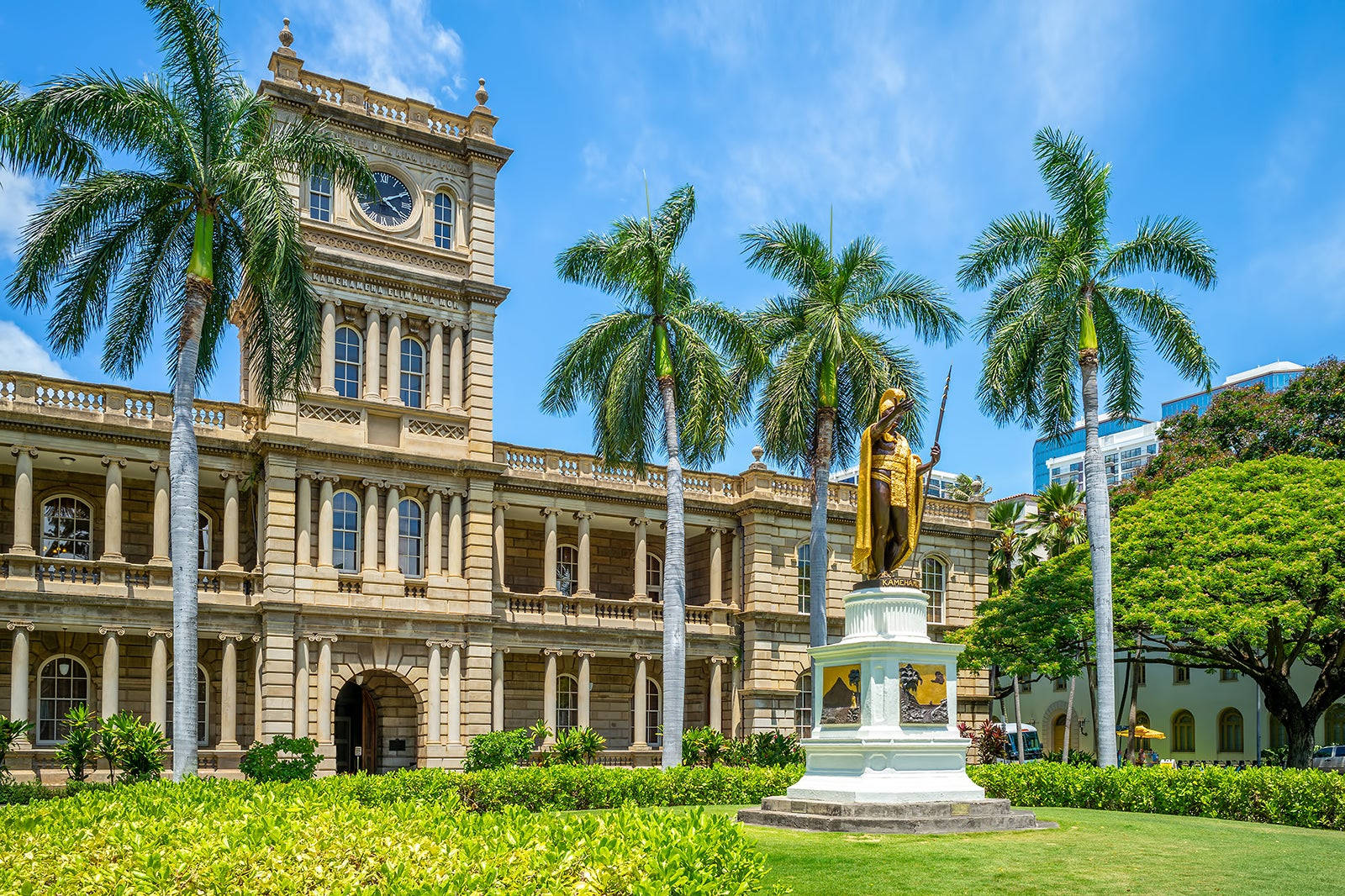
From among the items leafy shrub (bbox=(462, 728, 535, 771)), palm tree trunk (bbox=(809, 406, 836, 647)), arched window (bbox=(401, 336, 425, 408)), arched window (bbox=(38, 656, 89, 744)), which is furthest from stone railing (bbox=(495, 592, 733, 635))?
arched window (bbox=(38, 656, 89, 744))

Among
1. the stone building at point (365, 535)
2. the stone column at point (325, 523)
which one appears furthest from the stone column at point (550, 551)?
the stone column at point (325, 523)

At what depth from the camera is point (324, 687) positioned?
28906 millimetres

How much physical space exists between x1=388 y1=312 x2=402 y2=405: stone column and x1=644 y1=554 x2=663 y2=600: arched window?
36.2 ft

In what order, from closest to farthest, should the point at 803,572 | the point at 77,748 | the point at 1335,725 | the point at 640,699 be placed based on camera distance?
1. the point at 77,748
2. the point at 640,699
3. the point at 803,572
4. the point at 1335,725

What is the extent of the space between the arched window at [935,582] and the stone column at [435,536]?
17770 millimetres

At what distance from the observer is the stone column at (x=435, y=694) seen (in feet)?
99.7

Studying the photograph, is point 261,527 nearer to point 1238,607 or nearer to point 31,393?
point 31,393

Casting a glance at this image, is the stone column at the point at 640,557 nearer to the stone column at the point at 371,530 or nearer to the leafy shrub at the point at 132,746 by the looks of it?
the stone column at the point at 371,530

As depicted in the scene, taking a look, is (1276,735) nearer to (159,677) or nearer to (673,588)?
(673,588)

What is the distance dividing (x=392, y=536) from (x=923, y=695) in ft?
56.5

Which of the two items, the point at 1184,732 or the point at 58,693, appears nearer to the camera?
the point at 58,693

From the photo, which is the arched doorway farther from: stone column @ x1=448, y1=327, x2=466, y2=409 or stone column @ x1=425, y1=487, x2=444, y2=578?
stone column @ x1=448, y1=327, x2=466, y2=409

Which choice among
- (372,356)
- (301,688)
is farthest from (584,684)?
(372,356)

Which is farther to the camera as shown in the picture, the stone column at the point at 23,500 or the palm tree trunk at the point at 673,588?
the stone column at the point at 23,500
